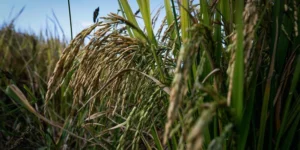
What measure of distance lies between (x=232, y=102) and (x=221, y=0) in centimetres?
41

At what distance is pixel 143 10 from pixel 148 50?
15 cm

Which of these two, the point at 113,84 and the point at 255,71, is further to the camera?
the point at 113,84

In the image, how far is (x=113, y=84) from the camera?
1.32 metres

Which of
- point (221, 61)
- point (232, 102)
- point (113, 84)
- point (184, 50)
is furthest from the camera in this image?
point (113, 84)

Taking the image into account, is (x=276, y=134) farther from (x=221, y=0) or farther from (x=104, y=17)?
(x=104, y=17)

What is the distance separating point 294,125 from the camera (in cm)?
115

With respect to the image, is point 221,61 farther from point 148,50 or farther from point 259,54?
point 148,50

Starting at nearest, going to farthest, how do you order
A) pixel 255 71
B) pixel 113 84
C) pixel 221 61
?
pixel 255 71 → pixel 221 61 → pixel 113 84

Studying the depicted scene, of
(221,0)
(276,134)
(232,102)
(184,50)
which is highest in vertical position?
(221,0)

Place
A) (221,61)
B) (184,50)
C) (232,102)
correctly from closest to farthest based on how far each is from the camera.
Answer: (184,50) → (232,102) → (221,61)

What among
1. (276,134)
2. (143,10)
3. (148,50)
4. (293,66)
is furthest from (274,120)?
(143,10)

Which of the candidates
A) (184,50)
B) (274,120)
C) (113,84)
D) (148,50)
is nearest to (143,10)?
(148,50)

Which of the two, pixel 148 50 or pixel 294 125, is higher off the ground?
pixel 148 50

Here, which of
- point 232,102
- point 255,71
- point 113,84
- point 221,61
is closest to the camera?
point 232,102
